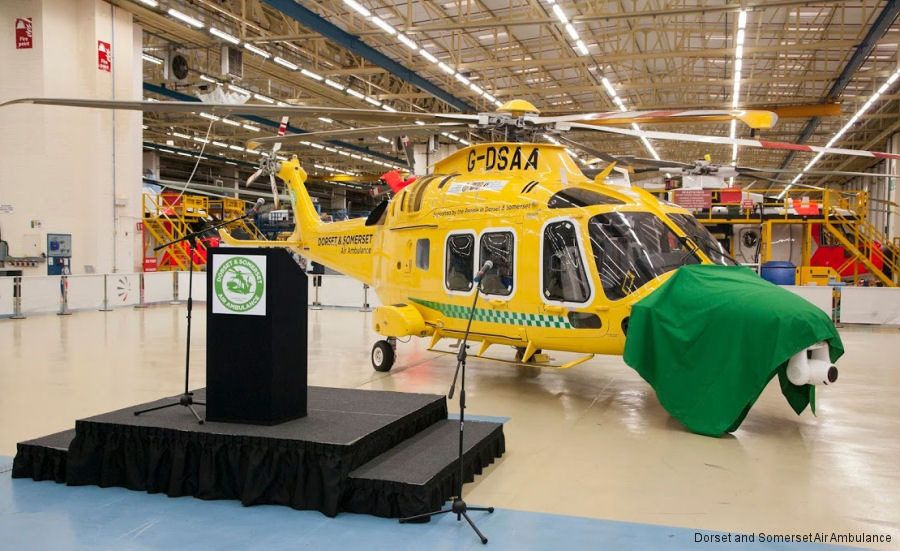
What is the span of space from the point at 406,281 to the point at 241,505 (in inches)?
183

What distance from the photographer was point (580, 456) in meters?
5.45

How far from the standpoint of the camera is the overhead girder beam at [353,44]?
1598 centimetres

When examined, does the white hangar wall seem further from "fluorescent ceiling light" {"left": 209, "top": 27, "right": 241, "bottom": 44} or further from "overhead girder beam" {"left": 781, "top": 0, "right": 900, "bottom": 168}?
"overhead girder beam" {"left": 781, "top": 0, "right": 900, "bottom": 168}

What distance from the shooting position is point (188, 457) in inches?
176

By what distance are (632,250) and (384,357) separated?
13.1 ft

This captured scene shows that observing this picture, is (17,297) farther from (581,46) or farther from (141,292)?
(581,46)

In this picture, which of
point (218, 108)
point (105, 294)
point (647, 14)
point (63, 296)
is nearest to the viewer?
point (218, 108)

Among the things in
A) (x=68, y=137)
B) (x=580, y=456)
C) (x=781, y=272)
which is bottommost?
(x=580, y=456)

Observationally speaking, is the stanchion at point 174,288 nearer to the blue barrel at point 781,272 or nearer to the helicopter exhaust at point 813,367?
the blue barrel at point 781,272

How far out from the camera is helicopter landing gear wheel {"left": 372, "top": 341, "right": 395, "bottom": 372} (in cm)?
923

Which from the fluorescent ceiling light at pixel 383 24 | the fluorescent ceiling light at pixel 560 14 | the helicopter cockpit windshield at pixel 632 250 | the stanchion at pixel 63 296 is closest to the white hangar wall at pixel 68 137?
the stanchion at pixel 63 296

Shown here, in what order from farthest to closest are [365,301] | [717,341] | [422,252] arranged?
[365,301] → [422,252] → [717,341]

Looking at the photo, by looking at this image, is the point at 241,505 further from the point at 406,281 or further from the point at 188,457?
the point at 406,281

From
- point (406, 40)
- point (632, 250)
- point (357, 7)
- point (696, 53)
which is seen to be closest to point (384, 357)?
point (632, 250)
